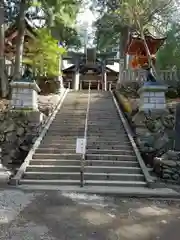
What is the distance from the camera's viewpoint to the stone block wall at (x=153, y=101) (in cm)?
1210

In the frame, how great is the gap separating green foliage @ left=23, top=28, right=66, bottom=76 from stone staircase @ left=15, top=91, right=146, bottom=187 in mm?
3908

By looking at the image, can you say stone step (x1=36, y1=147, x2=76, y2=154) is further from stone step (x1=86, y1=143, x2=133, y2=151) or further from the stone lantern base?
the stone lantern base

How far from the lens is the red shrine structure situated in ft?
68.0

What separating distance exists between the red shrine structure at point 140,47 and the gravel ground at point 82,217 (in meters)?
15.1

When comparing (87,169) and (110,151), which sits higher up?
(110,151)

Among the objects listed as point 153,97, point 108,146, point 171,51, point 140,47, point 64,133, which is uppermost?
point 140,47

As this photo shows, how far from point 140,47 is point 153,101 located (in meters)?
10.4

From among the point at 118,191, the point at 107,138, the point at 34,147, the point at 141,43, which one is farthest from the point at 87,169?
the point at 141,43

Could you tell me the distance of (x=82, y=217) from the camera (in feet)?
18.6

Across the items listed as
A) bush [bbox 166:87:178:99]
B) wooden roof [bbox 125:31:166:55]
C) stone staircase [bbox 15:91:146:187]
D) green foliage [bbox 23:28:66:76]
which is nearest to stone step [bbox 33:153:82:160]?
→ stone staircase [bbox 15:91:146:187]

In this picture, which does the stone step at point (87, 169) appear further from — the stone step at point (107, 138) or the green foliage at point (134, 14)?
the green foliage at point (134, 14)

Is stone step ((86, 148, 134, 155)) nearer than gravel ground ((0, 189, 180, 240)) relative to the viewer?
No

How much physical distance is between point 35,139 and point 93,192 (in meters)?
4.29

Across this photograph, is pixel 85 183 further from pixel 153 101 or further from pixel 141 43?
pixel 141 43
